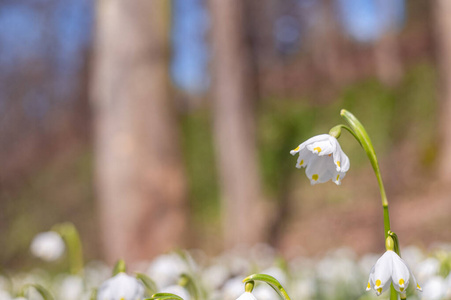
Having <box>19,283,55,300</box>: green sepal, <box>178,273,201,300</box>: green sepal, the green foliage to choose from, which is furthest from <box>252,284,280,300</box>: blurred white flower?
the green foliage

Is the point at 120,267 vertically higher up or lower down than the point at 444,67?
lower down

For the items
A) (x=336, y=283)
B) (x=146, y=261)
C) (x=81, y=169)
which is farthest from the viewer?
(x=81, y=169)

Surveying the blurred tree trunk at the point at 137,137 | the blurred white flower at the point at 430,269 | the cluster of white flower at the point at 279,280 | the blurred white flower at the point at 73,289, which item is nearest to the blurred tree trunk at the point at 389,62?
the blurred tree trunk at the point at 137,137

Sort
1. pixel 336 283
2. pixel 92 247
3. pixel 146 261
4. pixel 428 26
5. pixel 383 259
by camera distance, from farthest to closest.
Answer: pixel 428 26
pixel 92 247
pixel 146 261
pixel 336 283
pixel 383 259

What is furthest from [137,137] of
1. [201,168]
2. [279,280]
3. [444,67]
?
[201,168]

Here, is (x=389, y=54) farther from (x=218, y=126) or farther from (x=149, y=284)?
(x=149, y=284)

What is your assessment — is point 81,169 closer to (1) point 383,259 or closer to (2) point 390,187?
(2) point 390,187

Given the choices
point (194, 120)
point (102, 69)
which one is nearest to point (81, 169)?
point (194, 120)
